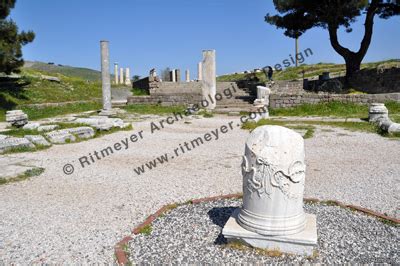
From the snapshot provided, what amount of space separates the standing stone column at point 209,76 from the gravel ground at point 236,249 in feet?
44.2

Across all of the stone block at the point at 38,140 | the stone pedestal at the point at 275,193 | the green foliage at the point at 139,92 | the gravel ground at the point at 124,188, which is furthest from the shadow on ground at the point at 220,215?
the green foliage at the point at 139,92

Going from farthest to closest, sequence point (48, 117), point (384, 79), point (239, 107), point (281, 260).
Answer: point (384, 79)
point (239, 107)
point (48, 117)
point (281, 260)

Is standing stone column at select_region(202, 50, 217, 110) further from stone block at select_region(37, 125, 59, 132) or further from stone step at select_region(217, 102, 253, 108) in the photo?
stone block at select_region(37, 125, 59, 132)

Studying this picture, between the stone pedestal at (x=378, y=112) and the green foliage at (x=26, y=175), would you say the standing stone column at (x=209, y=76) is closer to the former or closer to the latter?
the stone pedestal at (x=378, y=112)

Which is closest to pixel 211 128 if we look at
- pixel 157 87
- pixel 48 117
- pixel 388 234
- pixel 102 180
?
pixel 102 180

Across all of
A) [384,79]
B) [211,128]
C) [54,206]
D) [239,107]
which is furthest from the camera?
[384,79]

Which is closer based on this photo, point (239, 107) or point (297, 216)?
point (297, 216)

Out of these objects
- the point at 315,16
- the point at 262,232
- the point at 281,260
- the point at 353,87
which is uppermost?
the point at 315,16

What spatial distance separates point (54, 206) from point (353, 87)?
19.5 meters

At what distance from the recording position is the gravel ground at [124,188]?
12.3 feet

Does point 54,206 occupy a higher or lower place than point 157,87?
lower

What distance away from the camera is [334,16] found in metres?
19.9

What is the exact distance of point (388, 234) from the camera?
3727 mm

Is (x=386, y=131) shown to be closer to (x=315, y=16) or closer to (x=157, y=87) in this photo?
(x=315, y=16)
